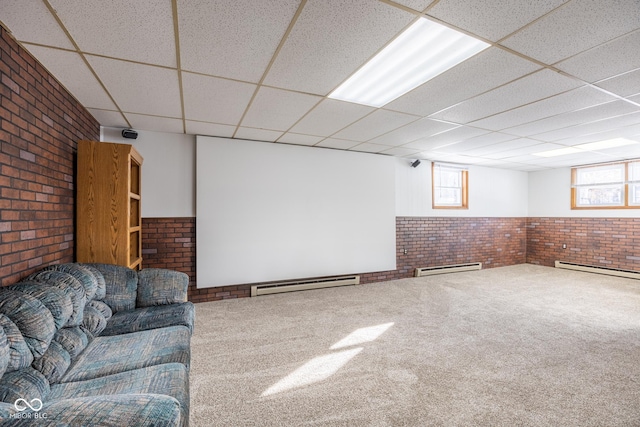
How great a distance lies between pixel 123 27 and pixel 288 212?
11.1ft

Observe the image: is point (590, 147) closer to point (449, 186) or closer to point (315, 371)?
point (449, 186)

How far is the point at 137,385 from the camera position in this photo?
146cm

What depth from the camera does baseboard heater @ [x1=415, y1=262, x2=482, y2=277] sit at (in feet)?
20.2

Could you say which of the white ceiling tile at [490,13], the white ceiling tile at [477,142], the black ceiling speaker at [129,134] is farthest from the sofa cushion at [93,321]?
the white ceiling tile at [477,142]

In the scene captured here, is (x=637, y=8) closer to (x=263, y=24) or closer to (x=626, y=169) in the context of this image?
(x=263, y=24)

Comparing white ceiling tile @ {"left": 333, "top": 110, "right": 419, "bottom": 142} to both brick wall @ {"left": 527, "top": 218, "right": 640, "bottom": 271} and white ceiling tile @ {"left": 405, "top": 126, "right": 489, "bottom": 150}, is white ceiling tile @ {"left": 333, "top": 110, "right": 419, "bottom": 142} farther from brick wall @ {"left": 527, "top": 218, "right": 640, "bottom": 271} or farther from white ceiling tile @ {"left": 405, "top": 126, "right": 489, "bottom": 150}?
brick wall @ {"left": 527, "top": 218, "right": 640, "bottom": 271}

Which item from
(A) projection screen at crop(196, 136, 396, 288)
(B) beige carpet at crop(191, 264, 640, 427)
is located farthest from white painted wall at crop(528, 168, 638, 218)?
(A) projection screen at crop(196, 136, 396, 288)

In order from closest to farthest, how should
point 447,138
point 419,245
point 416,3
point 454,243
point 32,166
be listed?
point 416,3, point 32,166, point 447,138, point 419,245, point 454,243

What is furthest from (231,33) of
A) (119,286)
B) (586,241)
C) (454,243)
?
(586,241)

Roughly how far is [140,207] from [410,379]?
3788 millimetres

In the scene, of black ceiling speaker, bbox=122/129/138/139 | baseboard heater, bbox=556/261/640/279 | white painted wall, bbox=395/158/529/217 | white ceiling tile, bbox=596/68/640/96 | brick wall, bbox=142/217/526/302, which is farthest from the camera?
white painted wall, bbox=395/158/529/217

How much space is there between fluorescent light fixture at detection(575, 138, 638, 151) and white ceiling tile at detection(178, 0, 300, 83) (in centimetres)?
552

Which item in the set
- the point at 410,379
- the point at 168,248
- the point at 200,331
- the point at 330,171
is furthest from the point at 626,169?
the point at 168,248

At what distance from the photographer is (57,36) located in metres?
1.96
